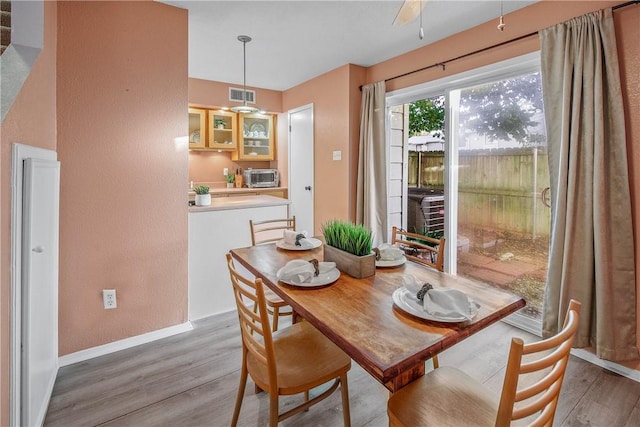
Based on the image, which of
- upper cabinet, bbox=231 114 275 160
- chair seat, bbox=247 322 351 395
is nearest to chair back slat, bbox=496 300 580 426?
chair seat, bbox=247 322 351 395

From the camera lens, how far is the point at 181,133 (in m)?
2.59

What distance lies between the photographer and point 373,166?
3746 millimetres

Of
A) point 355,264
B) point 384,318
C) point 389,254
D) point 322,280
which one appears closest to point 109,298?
point 322,280

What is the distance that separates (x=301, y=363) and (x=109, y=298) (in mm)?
→ 1686

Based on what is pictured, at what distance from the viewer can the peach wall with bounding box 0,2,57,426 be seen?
1.19 meters

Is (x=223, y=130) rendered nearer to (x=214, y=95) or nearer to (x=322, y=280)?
(x=214, y=95)

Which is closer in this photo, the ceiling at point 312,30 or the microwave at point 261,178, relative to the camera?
the ceiling at point 312,30

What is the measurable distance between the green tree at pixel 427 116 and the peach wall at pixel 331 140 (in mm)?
739

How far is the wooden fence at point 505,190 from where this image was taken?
8.68 ft

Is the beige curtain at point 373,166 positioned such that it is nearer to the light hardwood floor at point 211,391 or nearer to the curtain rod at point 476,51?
the curtain rod at point 476,51

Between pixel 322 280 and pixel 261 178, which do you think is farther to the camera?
pixel 261 178

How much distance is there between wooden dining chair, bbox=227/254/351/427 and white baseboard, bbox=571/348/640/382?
1.84m

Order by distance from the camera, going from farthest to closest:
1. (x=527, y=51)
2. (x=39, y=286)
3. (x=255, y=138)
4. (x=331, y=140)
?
(x=255, y=138) → (x=331, y=140) → (x=527, y=51) → (x=39, y=286)

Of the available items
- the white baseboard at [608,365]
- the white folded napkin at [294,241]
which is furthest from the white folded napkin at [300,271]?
Result: the white baseboard at [608,365]
